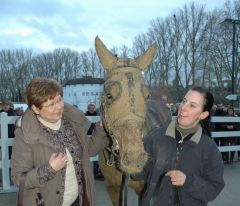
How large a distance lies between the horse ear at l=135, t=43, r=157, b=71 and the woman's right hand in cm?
133

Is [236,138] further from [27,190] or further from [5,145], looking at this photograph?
[27,190]

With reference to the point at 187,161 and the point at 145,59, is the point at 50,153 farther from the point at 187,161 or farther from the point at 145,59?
the point at 145,59

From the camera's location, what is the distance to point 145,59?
353 centimetres

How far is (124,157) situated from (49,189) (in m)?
0.59

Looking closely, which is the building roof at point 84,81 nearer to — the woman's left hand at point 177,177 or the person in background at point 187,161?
the person in background at point 187,161

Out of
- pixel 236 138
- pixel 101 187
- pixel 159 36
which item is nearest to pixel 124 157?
pixel 101 187

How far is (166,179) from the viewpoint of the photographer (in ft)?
8.64

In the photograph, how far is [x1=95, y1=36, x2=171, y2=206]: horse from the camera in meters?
2.66

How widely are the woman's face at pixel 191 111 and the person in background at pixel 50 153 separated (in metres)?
0.79

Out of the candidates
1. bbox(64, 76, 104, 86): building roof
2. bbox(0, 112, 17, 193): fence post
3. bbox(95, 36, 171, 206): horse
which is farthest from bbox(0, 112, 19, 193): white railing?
bbox(64, 76, 104, 86): building roof

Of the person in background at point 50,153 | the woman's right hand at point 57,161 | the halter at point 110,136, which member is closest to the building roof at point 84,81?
the halter at point 110,136

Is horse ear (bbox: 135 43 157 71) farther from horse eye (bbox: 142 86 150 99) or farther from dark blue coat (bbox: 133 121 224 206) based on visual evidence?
dark blue coat (bbox: 133 121 224 206)

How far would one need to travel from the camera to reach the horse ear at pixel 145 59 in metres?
3.47

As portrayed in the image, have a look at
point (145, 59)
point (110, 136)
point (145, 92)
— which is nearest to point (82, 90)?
point (145, 59)
